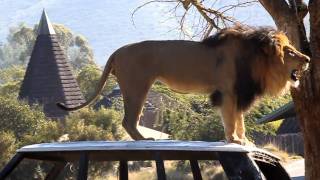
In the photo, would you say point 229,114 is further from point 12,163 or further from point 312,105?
point 12,163

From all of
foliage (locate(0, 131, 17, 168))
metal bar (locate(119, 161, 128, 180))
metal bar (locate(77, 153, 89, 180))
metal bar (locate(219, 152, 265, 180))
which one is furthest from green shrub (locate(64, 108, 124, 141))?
metal bar (locate(219, 152, 265, 180))

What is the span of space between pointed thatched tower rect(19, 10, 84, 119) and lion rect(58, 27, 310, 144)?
43.2 metres

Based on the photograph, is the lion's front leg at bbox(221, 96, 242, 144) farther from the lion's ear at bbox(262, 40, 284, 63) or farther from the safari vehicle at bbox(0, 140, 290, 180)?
the safari vehicle at bbox(0, 140, 290, 180)

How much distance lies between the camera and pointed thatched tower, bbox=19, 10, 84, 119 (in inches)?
2124

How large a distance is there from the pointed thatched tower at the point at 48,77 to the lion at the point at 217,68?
43164mm

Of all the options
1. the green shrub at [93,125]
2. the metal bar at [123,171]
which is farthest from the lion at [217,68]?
the green shrub at [93,125]

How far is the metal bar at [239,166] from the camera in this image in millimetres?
4434

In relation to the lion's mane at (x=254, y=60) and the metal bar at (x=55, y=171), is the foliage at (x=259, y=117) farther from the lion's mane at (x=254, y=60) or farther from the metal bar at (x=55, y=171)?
the metal bar at (x=55, y=171)

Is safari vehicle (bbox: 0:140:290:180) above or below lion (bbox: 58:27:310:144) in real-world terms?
below

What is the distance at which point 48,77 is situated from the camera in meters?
57.6

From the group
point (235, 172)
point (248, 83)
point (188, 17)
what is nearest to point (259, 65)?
point (248, 83)


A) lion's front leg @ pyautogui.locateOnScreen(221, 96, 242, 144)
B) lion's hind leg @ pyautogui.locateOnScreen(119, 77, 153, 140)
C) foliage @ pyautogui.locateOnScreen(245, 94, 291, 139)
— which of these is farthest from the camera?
foliage @ pyautogui.locateOnScreen(245, 94, 291, 139)

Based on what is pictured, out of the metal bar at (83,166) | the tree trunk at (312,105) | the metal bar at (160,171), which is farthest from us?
the tree trunk at (312,105)

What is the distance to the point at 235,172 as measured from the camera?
4457 mm
